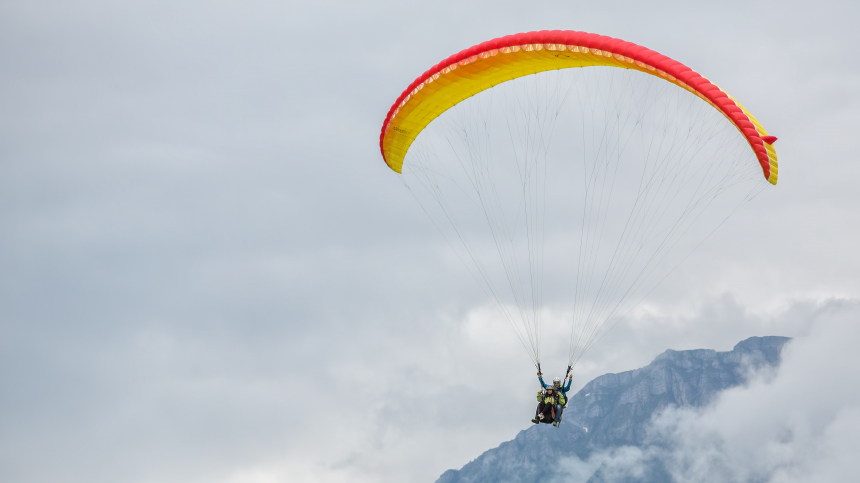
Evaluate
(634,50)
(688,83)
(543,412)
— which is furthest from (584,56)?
(543,412)

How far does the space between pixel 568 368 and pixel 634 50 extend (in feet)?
41.4

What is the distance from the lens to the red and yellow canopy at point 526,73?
95.3ft

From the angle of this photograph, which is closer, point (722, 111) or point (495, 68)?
point (722, 111)

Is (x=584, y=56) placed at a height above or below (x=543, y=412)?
above

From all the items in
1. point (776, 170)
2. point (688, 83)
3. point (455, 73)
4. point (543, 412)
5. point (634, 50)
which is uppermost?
point (455, 73)

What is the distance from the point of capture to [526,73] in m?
35.1

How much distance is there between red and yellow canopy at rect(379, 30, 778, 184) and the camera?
95.3ft

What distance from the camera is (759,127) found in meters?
29.7

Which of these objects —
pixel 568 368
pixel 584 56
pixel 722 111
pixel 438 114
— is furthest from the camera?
pixel 438 114

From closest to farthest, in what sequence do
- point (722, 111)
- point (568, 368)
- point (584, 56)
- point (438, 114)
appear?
1. point (722, 111)
2. point (584, 56)
3. point (568, 368)
4. point (438, 114)

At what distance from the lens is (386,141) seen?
38.8m

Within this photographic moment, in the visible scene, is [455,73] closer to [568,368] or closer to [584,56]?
[584,56]

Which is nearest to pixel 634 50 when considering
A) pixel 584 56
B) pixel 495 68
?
pixel 584 56

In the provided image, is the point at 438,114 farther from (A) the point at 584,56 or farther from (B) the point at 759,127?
(B) the point at 759,127
